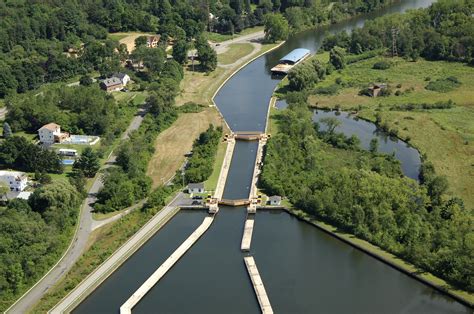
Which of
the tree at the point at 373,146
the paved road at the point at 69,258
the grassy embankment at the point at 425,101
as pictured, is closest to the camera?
the paved road at the point at 69,258

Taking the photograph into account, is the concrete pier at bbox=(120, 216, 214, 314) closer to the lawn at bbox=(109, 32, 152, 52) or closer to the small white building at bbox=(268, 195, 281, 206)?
the small white building at bbox=(268, 195, 281, 206)

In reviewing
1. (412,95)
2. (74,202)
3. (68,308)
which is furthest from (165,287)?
(412,95)

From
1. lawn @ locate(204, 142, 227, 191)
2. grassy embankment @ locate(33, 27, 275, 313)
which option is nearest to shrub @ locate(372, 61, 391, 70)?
grassy embankment @ locate(33, 27, 275, 313)

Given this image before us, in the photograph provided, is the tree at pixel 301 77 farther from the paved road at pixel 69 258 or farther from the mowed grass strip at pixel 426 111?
the paved road at pixel 69 258

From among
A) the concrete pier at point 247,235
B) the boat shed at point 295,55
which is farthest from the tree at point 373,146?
the boat shed at point 295,55

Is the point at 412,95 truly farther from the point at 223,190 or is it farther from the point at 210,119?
the point at 223,190

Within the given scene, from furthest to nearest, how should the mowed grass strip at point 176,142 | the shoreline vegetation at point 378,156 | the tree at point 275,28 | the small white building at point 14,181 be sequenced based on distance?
the tree at point 275,28 → the mowed grass strip at point 176,142 → the small white building at point 14,181 → the shoreline vegetation at point 378,156
